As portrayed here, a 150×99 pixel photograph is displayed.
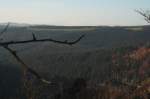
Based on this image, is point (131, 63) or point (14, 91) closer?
point (14, 91)

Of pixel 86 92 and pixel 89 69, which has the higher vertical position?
pixel 86 92

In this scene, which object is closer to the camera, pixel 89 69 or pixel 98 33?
pixel 89 69

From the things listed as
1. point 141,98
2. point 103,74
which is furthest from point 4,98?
point 103,74

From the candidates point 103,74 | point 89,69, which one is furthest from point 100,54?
point 103,74

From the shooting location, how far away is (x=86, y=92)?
1352 cm

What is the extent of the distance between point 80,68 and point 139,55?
448cm

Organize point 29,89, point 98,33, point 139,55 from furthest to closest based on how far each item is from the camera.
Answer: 1. point 98,33
2. point 139,55
3. point 29,89

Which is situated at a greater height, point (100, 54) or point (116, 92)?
point (116, 92)

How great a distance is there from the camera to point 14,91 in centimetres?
1606

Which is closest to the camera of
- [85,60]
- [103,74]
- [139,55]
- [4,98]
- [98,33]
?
[4,98]

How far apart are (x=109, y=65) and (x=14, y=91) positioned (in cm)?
1246

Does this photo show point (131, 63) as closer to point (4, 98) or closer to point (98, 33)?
point (4, 98)

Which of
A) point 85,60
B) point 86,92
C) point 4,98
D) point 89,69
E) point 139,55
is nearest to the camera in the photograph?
point 86,92

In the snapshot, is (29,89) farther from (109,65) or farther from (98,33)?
(98,33)
